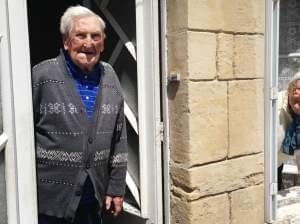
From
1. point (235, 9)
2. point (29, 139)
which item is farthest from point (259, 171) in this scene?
point (29, 139)

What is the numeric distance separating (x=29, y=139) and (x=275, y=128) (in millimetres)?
1800

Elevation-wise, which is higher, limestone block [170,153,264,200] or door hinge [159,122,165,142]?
door hinge [159,122,165,142]

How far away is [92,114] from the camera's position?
7.52ft

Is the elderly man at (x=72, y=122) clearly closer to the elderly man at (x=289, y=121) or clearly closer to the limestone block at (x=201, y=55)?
the limestone block at (x=201, y=55)

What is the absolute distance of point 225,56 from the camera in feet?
9.09

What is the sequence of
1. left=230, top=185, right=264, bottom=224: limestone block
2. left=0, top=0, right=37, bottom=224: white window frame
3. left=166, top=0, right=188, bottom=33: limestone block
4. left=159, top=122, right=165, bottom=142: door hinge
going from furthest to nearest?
left=230, top=185, right=264, bottom=224: limestone block → left=159, top=122, right=165, bottom=142: door hinge → left=166, top=0, right=188, bottom=33: limestone block → left=0, top=0, right=37, bottom=224: white window frame

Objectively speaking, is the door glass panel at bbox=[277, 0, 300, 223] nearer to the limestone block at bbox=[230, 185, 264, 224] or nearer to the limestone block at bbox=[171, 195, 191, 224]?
the limestone block at bbox=[230, 185, 264, 224]

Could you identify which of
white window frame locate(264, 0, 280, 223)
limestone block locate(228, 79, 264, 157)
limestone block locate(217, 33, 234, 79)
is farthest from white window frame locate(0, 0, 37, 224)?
white window frame locate(264, 0, 280, 223)

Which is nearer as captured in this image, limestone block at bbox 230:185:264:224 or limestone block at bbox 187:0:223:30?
limestone block at bbox 187:0:223:30

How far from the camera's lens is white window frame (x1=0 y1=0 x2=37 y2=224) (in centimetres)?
205

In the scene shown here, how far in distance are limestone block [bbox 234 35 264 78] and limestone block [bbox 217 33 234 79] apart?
0.15 ft

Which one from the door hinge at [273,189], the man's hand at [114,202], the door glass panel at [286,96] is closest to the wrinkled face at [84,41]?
the man's hand at [114,202]

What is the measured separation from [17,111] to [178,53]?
1069 mm

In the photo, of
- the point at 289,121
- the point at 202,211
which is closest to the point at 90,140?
the point at 202,211
